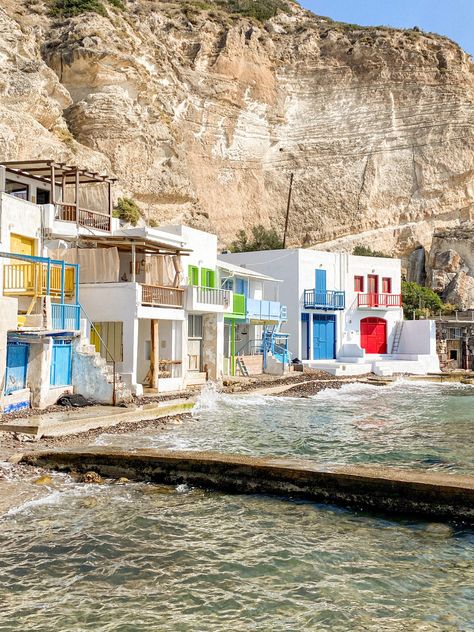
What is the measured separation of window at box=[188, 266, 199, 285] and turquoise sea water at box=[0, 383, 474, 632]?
15.2 meters

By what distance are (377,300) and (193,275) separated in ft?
59.4

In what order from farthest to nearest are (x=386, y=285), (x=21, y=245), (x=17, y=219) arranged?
(x=386, y=285) < (x=21, y=245) < (x=17, y=219)

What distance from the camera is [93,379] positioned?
18.0 m

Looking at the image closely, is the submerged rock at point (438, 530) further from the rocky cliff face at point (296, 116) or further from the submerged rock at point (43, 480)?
the rocky cliff face at point (296, 116)

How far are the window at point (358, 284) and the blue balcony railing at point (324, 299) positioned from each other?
2.18 meters

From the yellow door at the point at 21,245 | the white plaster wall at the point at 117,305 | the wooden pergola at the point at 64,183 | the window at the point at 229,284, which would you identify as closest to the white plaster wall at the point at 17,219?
the yellow door at the point at 21,245

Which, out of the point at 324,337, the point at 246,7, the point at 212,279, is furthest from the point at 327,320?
the point at 246,7

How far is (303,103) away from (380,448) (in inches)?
2352

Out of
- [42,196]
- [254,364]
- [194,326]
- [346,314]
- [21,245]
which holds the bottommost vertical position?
[254,364]

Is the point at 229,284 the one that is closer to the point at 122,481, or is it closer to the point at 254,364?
the point at 254,364

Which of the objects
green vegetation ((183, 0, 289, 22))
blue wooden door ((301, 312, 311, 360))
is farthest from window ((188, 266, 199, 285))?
green vegetation ((183, 0, 289, 22))

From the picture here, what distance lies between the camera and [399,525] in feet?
28.5

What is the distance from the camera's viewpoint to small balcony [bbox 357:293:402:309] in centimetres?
4002

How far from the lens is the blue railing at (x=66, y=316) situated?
57.4ft
